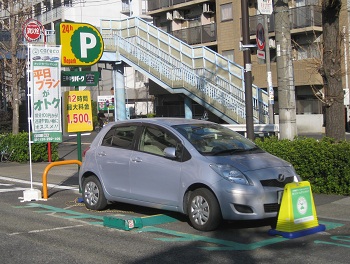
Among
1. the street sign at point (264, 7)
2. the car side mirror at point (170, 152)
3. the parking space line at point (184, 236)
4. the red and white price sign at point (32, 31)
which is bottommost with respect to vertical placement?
the parking space line at point (184, 236)

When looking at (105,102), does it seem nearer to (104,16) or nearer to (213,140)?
(104,16)

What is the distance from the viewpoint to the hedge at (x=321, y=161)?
10.7 metres

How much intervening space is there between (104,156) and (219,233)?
2.80m

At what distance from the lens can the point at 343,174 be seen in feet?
35.0

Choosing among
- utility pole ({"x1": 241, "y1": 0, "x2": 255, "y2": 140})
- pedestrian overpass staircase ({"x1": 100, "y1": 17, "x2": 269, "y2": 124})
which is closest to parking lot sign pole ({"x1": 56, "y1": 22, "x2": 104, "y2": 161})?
utility pole ({"x1": 241, "y1": 0, "x2": 255, "y2": 140})

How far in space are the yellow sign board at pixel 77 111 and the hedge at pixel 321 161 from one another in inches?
161

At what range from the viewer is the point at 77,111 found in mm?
11977

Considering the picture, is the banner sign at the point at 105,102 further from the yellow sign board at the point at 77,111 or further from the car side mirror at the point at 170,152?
the car side mirror at the point at 170,152

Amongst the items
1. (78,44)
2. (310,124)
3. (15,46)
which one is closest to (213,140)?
(78,44)

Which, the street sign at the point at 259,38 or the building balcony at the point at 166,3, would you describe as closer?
the street sign at the point at 259,38

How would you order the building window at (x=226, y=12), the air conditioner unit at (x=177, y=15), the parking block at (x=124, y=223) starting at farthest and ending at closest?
→ the air conditioner unit at (x=177, y=15) < the building window at (x=226, y=12) < the parking block at (x=124, y=223)

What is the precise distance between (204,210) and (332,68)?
5.47 meters

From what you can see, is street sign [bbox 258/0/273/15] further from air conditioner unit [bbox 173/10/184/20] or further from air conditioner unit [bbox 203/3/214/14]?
air conditioner unit [bbox 173/10/184/20]

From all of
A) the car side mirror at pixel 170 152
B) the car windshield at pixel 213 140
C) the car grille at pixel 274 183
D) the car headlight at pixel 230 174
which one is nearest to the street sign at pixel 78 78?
the car windshield at pixel 213 140
